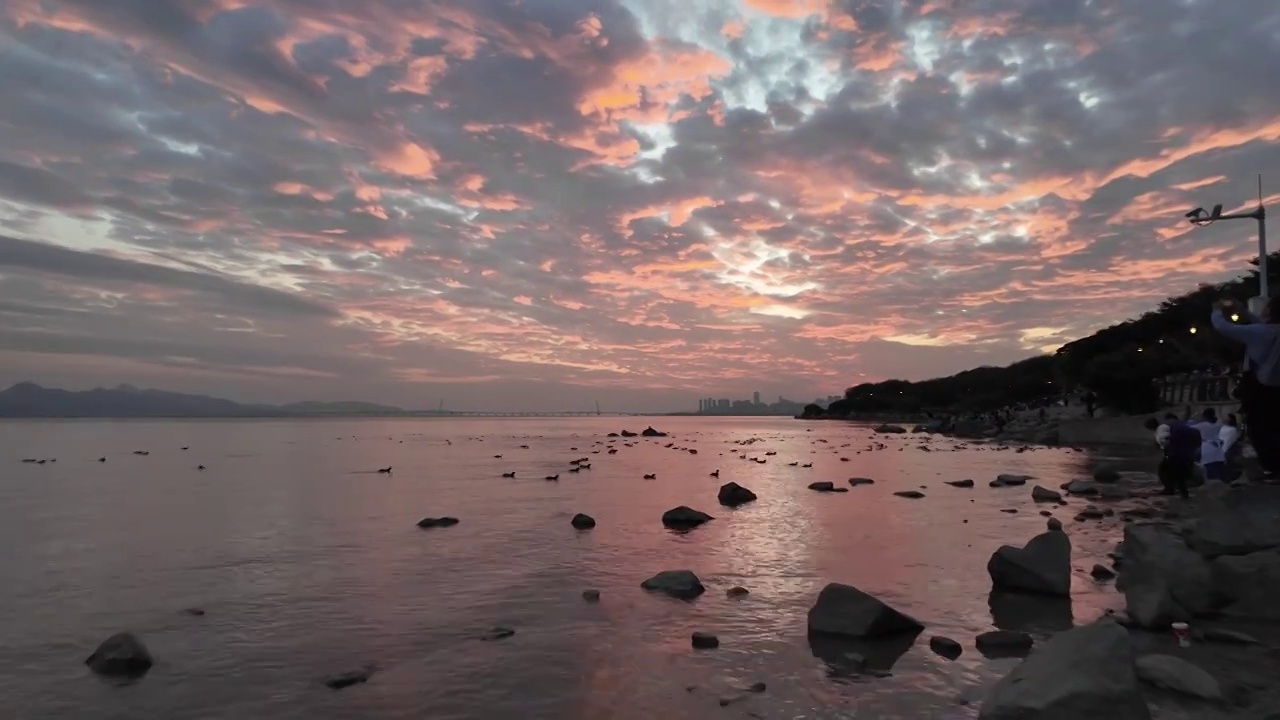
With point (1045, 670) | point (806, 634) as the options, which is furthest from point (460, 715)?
point (1045, 670)

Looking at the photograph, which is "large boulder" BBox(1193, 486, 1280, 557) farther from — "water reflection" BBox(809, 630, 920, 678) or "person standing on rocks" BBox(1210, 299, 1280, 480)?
"water reflection" BBox(809, 630, 920, 678)

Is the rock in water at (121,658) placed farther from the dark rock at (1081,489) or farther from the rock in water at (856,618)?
the dark rock at (1081,489)

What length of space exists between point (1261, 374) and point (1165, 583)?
3.88 meters

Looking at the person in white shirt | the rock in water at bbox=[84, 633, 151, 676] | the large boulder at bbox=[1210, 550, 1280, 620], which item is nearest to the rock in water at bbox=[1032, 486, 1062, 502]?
the person in white shirt

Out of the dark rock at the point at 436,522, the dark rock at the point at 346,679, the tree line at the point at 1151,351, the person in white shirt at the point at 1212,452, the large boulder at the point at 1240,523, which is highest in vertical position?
the tree line at the point at 1151,351

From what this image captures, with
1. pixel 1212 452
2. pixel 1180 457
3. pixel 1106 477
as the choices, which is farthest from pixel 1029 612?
pixel 1106 477

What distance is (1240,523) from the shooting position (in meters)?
11.7

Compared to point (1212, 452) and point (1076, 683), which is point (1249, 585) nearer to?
point (1076, 683)

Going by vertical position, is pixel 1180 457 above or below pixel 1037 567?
above

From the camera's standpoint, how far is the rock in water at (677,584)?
13.5m

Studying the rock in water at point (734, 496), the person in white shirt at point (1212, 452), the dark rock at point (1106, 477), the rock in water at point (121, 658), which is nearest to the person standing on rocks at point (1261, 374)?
the person in white shirt at point (1212, 452)

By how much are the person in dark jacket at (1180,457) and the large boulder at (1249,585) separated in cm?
1301

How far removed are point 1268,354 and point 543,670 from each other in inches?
359

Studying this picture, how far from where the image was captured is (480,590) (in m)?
14.2
